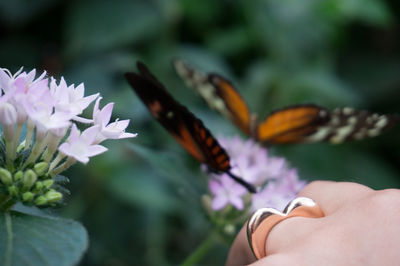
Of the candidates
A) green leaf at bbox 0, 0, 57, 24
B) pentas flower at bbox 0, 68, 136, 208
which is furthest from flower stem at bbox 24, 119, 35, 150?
green leaf at bbox 0, 0, 57, 24

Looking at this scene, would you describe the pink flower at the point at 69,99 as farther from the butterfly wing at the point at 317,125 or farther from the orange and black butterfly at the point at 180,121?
the butterfly wing at the point at 317,125

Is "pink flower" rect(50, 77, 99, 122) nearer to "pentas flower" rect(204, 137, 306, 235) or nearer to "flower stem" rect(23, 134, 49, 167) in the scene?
"flower stem" rect(23, 134, 49, 167)

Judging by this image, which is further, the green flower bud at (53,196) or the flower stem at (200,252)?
the flower stem at (200,252)

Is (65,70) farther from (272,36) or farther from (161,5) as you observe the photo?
(272,36)

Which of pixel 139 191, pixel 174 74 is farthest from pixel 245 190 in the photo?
pixel 174 74

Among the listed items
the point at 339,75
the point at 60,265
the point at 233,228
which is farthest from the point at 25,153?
the point at 339,75

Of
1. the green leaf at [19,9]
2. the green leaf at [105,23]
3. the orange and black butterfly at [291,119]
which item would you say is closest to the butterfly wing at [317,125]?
the orange and black butterfly at [291,119]
